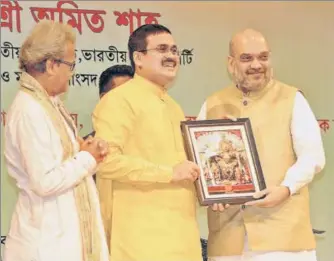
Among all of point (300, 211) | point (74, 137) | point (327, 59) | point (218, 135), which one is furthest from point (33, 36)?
point (327, 59)

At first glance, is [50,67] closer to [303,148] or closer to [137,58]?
[137,58]

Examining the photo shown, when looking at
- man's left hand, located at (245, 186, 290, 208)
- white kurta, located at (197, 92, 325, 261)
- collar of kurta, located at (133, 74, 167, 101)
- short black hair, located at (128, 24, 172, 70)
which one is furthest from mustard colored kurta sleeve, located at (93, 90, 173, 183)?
white kurta, located at (197, 92, 325, 261)

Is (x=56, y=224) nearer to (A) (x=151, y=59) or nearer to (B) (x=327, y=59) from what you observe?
(A) (x=151, y=59)

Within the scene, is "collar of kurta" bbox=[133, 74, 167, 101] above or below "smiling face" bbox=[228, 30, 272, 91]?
below

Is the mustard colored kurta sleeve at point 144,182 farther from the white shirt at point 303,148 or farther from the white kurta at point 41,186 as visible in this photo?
the white shirt at point 303,148

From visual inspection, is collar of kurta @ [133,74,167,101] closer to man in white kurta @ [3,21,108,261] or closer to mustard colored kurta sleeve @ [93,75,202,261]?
mustard colored kurta sleeve @ [93,75,202,261]

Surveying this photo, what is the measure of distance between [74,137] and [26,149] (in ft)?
0.74

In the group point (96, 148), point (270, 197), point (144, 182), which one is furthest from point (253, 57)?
point (96, 148)

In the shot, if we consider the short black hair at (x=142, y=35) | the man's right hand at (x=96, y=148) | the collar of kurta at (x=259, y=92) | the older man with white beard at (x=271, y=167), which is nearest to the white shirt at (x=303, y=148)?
the older man with white beard at (x=271, y=167)

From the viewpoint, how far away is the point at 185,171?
8.68 feet

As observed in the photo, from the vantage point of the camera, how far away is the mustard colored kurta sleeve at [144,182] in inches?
104

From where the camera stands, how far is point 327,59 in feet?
11.8

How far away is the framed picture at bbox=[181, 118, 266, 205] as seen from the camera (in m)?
2.76

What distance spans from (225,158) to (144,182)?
1.17ft
